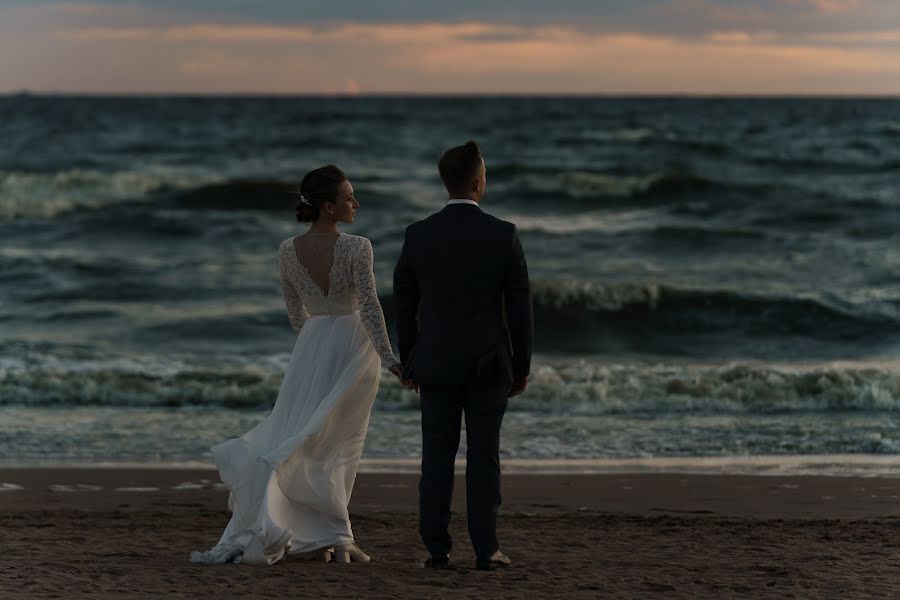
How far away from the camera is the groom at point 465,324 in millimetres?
4512

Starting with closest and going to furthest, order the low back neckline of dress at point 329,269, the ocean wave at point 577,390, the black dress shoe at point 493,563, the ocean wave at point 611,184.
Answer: the black dress shoe at point 493,563, the low back neckline of dress at point 329,269, the ocean wave at point 577,390, the ocean wave at point 611,184

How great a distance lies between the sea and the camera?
362 inches

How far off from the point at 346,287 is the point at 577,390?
18.8 ft

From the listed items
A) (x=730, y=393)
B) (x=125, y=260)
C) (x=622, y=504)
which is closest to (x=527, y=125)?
(x=125, y=260)

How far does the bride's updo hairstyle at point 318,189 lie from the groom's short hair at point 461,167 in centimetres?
54

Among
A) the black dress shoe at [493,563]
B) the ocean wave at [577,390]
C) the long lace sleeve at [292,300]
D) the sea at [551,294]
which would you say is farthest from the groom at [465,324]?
the ocean wave at [577,390]

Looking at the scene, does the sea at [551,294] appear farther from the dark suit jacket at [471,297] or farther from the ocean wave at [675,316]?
the dark suit jacket at [471,297]

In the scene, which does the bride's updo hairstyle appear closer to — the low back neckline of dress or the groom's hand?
the low back neckline of dress

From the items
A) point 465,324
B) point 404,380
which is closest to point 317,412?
point 404,380


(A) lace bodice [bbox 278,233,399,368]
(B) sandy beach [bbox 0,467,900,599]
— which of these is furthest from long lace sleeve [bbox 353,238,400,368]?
(B) sandy beach [bbox 0,467,900,599]

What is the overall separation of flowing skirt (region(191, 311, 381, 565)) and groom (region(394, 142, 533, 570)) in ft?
1.40

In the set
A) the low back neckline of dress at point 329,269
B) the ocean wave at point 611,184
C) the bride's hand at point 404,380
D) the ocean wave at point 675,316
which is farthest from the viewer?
the ocean wave at point 611,184

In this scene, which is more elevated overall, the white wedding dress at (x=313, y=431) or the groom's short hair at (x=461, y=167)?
the groom's short hair at (x=461, y=167)

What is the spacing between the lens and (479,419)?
15.1 feet
